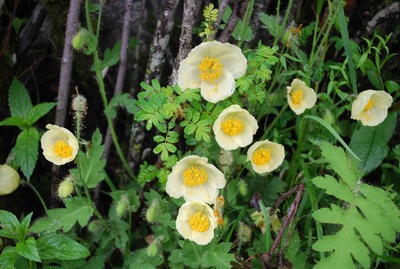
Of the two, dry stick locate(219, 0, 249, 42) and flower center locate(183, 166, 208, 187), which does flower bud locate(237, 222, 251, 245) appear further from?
dry stick locate(219, 0, 249, 42)

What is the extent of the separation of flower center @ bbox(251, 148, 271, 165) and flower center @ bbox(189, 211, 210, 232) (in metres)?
0.36

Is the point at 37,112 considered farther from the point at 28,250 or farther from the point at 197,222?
the point at 197,222

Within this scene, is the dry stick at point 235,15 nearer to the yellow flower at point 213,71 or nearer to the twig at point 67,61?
the yellow flower at point 213,71

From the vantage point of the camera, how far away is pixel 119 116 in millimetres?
2883

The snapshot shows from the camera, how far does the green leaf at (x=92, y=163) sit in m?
2.10

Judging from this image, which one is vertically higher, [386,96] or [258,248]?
[386,96]

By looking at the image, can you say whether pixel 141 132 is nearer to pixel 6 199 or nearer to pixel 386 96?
pixel 6 199

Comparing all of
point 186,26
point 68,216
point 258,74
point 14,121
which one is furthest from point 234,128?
point 14,121

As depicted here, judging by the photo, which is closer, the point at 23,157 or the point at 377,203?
the point at 377,203

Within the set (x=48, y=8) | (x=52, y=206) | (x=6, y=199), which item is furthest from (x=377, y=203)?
(x=48, y=8)

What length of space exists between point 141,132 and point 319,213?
3.58ft

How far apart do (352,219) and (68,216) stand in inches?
42.0

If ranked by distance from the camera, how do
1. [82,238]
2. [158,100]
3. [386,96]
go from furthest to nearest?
[82,238]
[386,96]
[158,100]

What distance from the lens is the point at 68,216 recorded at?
202 cm
